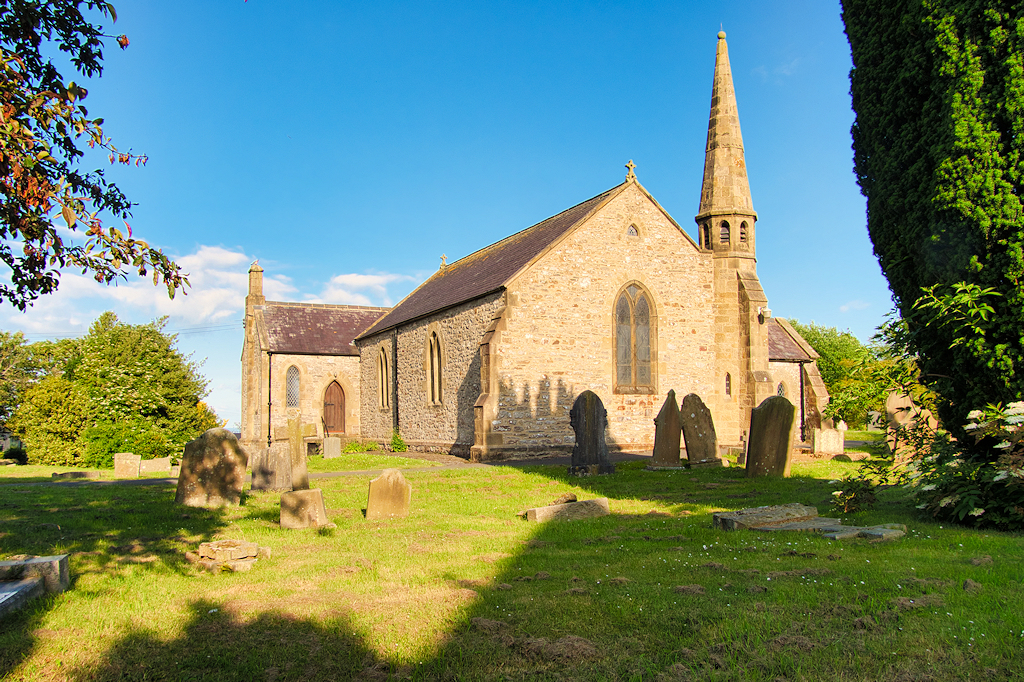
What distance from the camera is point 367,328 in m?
35.7

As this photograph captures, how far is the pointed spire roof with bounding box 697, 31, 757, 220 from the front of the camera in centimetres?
2456

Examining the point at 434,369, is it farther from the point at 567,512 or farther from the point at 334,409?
the point at 567,512

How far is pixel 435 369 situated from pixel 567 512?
16.1 meters

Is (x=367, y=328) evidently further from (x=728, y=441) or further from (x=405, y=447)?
(x=728, y=441)

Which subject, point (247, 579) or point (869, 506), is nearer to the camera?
point (247, 579)

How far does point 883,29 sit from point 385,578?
30.6 ft

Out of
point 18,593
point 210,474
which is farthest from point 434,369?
point 18,593

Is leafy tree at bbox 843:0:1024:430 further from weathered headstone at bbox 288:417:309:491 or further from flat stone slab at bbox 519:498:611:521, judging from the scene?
weathered headstone at bbox 288:417:309:491

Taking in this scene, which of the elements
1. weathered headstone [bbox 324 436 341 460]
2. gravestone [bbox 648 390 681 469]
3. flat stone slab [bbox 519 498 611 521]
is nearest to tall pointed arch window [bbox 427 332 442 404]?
weathered headstone [bbox 324 436 341 460]

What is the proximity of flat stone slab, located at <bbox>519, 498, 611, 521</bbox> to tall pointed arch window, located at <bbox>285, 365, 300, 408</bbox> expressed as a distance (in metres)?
24.8

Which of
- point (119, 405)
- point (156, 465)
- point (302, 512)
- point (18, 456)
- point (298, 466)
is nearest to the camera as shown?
point (302, 512)

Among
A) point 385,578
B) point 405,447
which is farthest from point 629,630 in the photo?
point 405,447

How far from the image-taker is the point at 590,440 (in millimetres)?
15711

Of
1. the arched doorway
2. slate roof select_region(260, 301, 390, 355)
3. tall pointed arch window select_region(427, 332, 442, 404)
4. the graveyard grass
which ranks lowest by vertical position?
the graveyard grass
